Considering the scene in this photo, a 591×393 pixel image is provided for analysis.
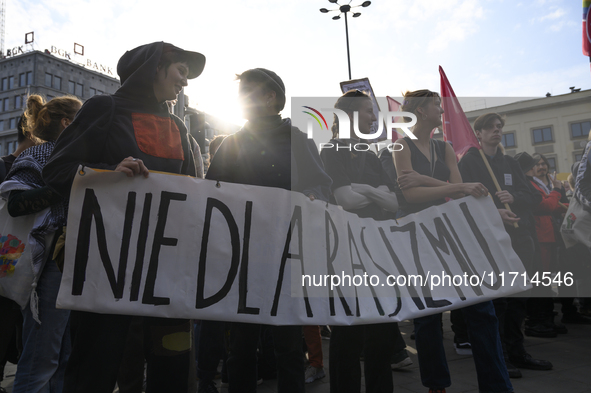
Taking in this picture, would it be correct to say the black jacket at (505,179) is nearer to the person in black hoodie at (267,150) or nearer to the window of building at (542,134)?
the person in black hoodie at (267,150)

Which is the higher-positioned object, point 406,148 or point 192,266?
point 406,148

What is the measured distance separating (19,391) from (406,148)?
109 inches

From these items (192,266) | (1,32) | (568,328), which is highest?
(1,32)

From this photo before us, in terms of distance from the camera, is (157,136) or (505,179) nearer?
(157,136)

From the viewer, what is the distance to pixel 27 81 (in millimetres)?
51469

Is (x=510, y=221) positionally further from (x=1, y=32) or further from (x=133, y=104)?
(x=1, y=32)

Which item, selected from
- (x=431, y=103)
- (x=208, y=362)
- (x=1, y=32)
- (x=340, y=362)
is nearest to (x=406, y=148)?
(x=431, y=103)

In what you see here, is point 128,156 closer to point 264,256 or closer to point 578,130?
point 264,256

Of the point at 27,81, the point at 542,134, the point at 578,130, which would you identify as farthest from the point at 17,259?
the point at 27,81

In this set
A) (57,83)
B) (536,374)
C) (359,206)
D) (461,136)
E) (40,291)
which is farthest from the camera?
(57,83)

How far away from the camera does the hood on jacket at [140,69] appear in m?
2.12

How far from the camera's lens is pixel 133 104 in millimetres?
2143

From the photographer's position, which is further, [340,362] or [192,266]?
[340,362]

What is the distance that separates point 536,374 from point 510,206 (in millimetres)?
1397
